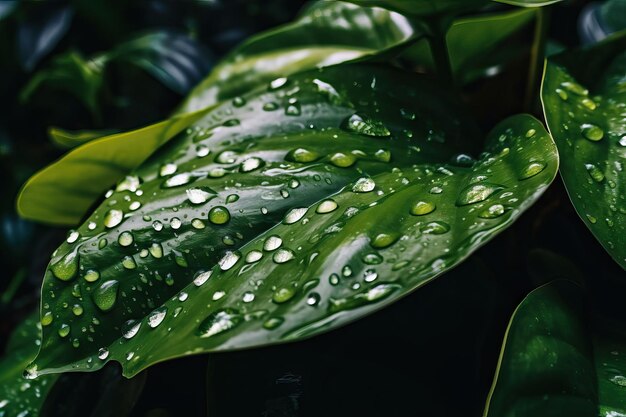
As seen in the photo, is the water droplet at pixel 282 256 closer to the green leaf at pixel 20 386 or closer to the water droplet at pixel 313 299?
the water droplet at pixel 313 299

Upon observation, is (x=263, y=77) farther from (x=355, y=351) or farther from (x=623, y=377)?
(x=623, y=377)

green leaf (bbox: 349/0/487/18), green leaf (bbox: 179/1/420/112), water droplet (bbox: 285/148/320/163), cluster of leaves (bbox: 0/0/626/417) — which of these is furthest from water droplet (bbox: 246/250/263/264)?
green leaf (bbox: 179/1/420/112)

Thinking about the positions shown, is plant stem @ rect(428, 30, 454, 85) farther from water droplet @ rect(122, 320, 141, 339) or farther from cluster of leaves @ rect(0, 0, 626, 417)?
water droplet @ rect(122, 320, 141, 339)

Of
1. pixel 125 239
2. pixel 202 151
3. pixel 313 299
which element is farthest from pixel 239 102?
pixel 313 299

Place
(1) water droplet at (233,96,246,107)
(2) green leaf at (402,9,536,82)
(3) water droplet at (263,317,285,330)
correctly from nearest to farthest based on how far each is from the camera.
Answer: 1. (3) water droplet at (263,317,285,330)
2. (1) water droplet at (233,96,246,107)
3. (2) green leaf at (402,9,536,82)

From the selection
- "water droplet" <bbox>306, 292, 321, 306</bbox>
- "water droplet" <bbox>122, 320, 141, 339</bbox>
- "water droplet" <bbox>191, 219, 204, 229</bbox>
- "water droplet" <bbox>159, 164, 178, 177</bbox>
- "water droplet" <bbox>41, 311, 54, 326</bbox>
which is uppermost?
"water droplet" <bbox>306, 292, 321, 306</bbox>

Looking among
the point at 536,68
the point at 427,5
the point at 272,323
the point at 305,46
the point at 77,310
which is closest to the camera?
the point at 272,323

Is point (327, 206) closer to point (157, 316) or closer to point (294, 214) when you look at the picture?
point (294, 214)
